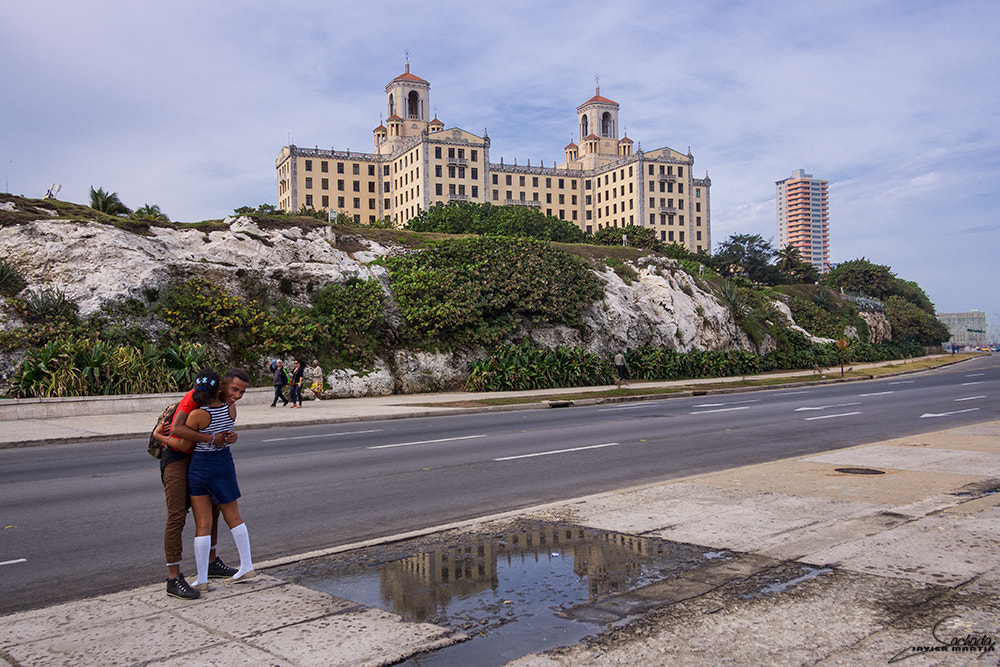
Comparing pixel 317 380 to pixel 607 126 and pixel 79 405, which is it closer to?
pixel 79 405

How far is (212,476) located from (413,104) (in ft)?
418

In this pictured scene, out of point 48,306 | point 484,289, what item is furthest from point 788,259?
point 48,306

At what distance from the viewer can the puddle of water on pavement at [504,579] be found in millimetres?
4594

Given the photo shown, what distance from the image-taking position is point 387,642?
14.5ft

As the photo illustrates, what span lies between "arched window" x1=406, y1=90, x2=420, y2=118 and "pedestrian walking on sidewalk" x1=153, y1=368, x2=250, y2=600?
124956 mm

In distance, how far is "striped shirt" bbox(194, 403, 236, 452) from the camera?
5.58 m

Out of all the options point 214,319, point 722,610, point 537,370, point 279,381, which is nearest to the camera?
point 722,610

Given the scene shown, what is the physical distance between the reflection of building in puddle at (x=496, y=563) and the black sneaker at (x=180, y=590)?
4.26ft

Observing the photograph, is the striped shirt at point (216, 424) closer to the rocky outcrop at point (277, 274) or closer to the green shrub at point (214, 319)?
the green shrub at point (214, 319)

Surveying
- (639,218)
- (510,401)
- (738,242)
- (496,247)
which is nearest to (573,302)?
(496,247)

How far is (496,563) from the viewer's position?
240 inches

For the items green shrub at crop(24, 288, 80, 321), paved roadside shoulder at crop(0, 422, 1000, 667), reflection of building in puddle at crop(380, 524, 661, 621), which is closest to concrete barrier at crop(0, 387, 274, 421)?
green shrub at crop(24, 288, 80, 321)

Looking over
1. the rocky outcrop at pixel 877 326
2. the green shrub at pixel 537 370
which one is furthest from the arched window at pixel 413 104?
the green shrub at pixel 537 370

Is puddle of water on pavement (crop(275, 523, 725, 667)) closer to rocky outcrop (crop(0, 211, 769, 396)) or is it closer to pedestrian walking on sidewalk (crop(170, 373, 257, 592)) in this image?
pedestrian walking on sidewalk (crop(170, 373, 257, 592))
